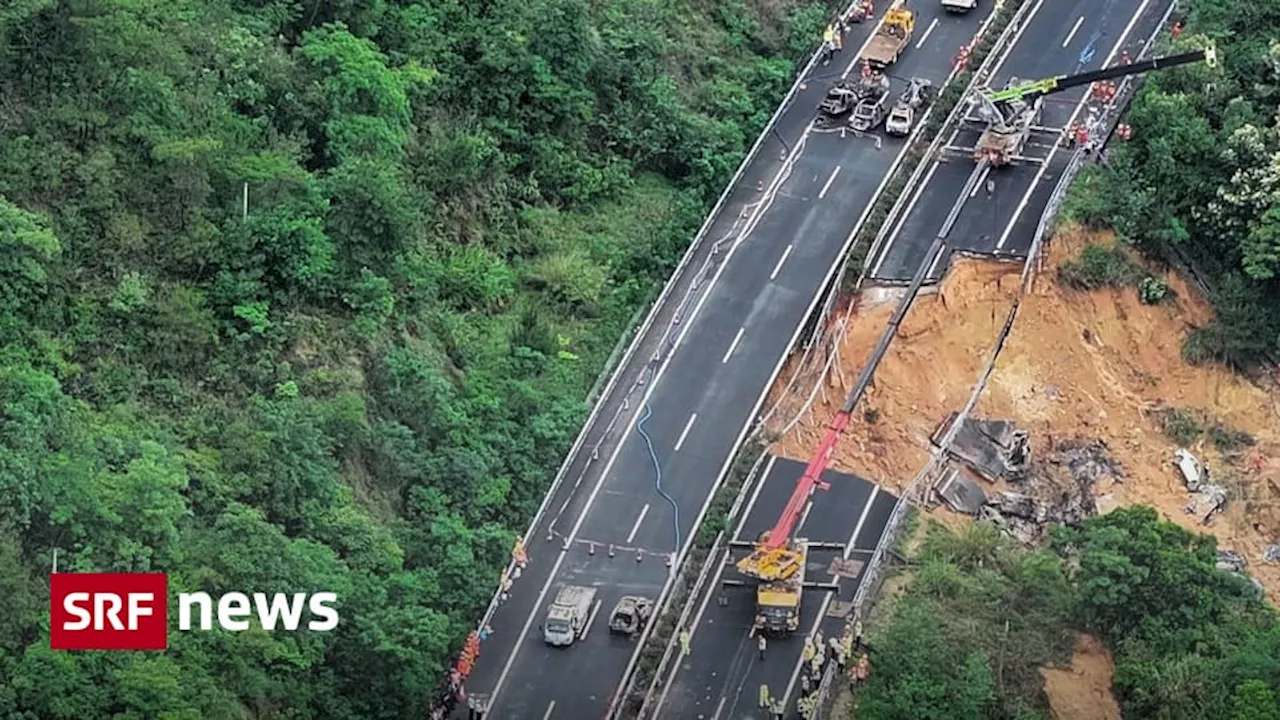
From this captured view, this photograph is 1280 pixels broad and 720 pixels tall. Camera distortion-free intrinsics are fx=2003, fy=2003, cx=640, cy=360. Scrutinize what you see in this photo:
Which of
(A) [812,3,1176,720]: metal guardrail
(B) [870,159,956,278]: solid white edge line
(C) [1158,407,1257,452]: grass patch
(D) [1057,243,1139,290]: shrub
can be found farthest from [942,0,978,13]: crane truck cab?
(C) [1158,407,1257,452]: grass patch

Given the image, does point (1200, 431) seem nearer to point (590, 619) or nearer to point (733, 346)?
point (733, 346)

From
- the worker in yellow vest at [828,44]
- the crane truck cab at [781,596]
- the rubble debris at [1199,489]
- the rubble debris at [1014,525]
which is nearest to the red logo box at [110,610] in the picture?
the crane truck cab at [781,596]

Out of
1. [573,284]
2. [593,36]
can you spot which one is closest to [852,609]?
[573,284]

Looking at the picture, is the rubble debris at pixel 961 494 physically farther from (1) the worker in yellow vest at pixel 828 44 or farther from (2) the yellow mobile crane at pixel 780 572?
(1) the worker in yellow vest at pixel 828 44

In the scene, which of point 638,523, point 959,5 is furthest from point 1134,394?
point 959,5

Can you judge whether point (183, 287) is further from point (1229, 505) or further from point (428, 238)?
point (1229, 505)

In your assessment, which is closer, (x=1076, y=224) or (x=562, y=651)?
(x=562, y=651)

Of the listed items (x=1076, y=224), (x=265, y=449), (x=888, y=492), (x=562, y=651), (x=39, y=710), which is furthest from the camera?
(x=1076, y=224)
